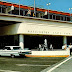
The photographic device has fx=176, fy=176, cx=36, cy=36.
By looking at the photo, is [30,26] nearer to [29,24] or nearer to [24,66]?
[29,24]

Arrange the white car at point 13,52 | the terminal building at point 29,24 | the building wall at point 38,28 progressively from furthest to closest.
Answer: the building wall at point 38,28
the terminal building at point 29,24
the white car at point 13,52

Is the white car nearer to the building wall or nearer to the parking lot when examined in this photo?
the parking lot

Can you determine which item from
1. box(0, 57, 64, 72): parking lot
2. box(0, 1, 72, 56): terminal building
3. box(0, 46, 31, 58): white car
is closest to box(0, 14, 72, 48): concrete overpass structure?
box(0, 1, 72, 56): terminal building

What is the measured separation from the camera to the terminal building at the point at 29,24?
38.0 m

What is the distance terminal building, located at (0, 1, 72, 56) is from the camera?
38.0 meters

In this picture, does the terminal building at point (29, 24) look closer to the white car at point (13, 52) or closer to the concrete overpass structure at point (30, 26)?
the concrete overpass structure at point (30, 26)

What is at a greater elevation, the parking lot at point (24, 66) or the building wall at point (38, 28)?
the building wall at point (38, 28)

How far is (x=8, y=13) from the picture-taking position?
124 ft

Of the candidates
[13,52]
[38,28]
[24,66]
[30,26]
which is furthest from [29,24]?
[24,66]

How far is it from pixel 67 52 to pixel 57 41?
29637 mm

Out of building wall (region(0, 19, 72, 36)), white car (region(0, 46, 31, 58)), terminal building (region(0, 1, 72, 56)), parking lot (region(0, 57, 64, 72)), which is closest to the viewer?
parking lot (region(0, 57, 64, 72))

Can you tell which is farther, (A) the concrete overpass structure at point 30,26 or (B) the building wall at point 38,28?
(B) the building wall at point 38,28

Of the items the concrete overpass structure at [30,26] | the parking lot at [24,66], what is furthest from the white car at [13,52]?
the concrete overpass structure at [30,26]

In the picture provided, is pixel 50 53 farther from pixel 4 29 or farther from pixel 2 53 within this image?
pixel 4 29
